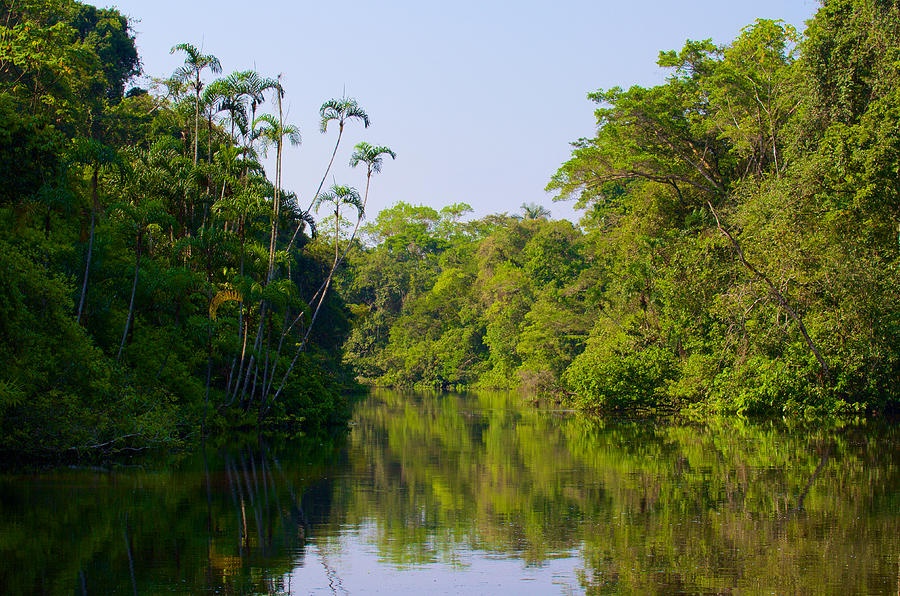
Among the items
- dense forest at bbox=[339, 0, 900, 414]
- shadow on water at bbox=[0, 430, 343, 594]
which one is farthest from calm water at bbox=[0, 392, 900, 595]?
dense forest at bbox=[339, 0, 900, 414]

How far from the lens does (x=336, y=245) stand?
92.0ft

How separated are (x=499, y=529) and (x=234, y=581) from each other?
12.6 ft

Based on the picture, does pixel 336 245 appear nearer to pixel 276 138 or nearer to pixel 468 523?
pixel 276 138

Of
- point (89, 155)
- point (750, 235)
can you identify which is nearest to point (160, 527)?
point (89, 155)

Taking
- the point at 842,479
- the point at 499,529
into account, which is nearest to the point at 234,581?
the point at 499,529

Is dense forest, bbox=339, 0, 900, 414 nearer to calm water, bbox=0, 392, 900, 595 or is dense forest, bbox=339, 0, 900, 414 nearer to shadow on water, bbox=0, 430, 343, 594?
calm water, bbox=0, 392, 900, 595

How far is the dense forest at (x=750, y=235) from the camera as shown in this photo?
79.3 feet

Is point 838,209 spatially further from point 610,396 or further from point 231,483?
point 231,483

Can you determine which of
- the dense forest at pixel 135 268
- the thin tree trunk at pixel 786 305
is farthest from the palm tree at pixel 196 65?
the thin tree trunk at pixel 786 305

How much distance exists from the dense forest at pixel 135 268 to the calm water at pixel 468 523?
1897 mm

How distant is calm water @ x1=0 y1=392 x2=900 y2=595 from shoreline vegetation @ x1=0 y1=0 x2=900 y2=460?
2978 millimetres

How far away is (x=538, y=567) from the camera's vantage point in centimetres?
902

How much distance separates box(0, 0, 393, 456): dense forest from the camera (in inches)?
609

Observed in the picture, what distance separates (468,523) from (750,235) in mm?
17944
